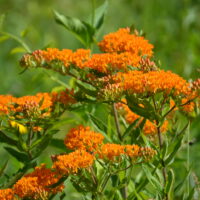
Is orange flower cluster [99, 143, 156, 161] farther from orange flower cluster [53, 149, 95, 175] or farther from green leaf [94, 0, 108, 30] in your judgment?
green leaf [94, 0, 108, 30]

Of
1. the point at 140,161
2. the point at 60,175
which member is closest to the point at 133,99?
the point at 140,161

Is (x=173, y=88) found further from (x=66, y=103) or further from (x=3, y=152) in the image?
(x=3, y=152)

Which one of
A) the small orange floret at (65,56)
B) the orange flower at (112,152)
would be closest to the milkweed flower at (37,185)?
the orange flower at (112,152)

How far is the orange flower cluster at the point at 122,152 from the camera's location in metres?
2.50

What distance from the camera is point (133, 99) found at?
8.70ft

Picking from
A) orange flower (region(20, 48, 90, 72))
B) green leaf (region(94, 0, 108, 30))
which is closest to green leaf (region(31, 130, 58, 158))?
orange flower (region(20, 48, 90, 72))

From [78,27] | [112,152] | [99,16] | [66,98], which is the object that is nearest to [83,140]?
[112,152]

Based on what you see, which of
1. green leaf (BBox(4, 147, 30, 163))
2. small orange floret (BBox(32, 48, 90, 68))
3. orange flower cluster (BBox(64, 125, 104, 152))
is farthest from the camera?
green leaf (BBox(4, 147, 30, 163))

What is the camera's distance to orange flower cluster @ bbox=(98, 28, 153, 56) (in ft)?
9.78

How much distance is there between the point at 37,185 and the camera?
101 inches

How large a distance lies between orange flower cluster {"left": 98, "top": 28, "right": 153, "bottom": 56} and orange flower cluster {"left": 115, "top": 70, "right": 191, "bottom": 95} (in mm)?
342

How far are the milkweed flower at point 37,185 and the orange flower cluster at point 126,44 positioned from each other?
31.8 inches

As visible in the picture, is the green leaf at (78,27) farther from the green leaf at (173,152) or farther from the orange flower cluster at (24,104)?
the green leaf at (173,152)

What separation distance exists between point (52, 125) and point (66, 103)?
156 mm
